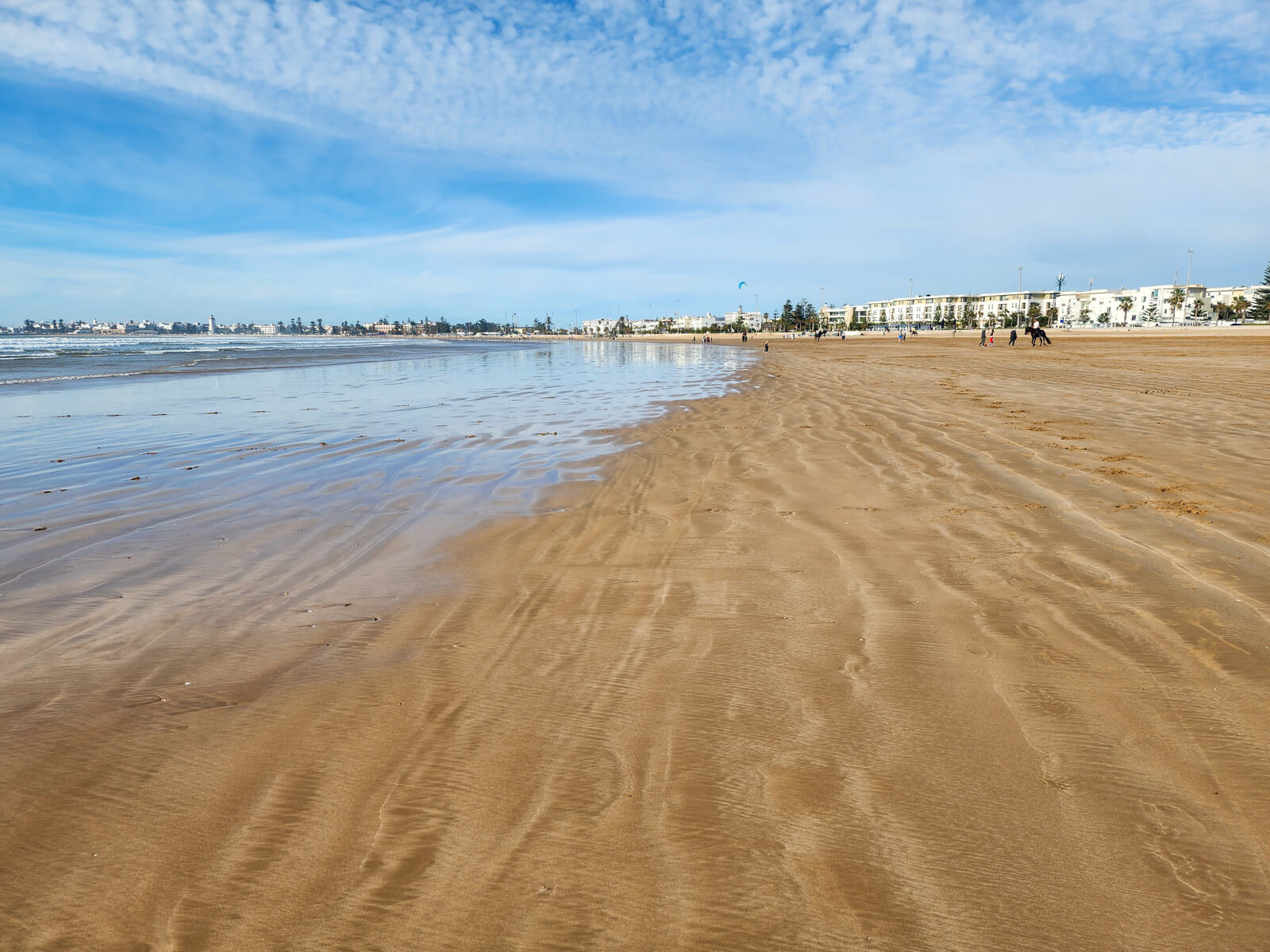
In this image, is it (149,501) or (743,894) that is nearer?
(743,894)

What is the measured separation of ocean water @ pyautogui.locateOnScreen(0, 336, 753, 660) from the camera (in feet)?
12.2

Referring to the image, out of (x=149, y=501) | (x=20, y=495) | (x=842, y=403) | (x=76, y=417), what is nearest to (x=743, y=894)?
(x=149, y=501)

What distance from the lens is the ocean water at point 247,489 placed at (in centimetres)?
371

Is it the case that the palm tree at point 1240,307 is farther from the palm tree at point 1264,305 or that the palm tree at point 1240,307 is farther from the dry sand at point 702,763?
the dry sand at point 702,763

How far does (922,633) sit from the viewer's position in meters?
2.98

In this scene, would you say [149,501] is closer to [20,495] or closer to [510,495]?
[20,495]

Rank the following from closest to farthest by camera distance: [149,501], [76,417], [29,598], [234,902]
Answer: [234,902], [29,598], [149,501], [76,417]

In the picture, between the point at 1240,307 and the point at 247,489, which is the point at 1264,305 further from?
the point at 247,489

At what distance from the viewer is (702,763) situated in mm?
2086

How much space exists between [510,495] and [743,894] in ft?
15.2

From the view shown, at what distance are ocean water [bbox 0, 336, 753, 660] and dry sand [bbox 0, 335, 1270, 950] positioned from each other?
729 mm

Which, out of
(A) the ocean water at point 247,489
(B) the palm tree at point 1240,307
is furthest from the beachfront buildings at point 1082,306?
(A) the ocean water at point 247,489

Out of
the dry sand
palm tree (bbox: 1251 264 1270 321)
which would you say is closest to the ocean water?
the dry sand

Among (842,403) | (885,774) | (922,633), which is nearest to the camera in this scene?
(885,774)
